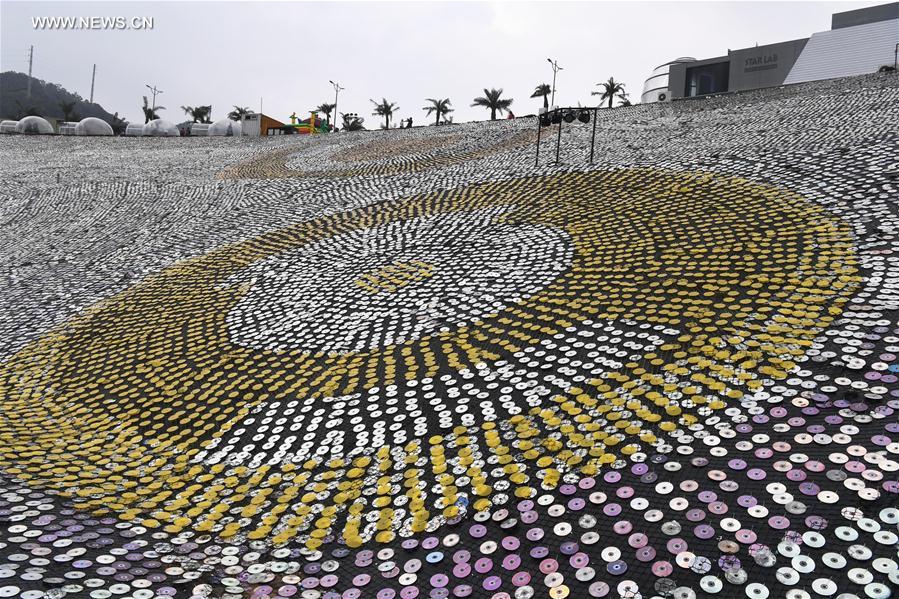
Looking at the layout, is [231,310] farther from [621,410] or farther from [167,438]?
[621,410]

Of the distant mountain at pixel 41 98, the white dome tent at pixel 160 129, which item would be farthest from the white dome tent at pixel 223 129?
the distant mountain at pixel 41 98

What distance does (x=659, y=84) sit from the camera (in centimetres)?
3525

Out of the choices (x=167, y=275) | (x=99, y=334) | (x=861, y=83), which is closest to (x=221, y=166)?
(x=167, y=275)

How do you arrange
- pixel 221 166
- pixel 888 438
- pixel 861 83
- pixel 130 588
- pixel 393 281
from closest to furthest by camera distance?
1. pixel 130 588
2. pixel 888 438
3. pixel 393 281
4. pixel 861 83
5. pixel 221 166

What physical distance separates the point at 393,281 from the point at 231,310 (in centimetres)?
256

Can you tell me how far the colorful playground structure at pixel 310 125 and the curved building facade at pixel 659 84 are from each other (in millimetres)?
19457

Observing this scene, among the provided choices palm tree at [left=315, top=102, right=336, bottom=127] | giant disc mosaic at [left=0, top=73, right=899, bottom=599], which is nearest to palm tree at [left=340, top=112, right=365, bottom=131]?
palm tree at [left=315, top=102, right=336, bottom=127]

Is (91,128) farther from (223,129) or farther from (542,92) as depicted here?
(542,92)

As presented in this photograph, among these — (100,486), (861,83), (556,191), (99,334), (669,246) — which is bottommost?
(100,486)

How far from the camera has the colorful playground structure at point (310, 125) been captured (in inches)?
1500

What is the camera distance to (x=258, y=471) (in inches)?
225

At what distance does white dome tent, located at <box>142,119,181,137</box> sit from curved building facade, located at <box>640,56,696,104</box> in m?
31.5

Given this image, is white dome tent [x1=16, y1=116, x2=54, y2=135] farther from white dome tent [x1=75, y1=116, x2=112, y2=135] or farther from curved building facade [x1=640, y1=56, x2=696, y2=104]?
curved building facade [x1=640, y1=56, x2=696, y2=104]

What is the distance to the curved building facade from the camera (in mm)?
34219
